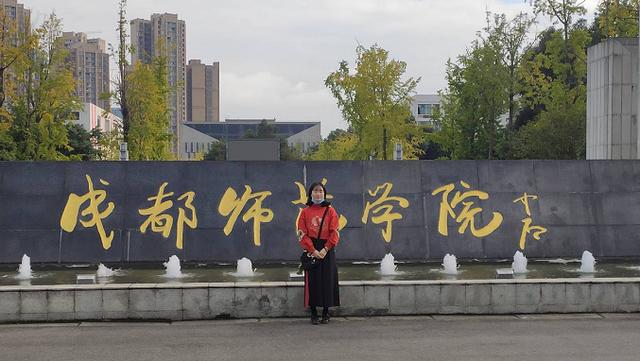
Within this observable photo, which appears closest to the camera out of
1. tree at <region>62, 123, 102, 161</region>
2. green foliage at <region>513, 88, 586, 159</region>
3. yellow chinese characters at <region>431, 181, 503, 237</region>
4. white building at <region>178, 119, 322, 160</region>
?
yellow chinese characters at <region>431, 181, 503, 237</region>

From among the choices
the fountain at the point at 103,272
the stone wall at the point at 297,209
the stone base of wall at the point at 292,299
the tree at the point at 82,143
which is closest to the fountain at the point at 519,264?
the stone wall at the point at 297,209

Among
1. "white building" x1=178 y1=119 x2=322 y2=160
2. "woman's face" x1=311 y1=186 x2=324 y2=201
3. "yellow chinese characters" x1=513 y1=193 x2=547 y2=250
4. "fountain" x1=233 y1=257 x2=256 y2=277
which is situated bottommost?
"fountain" x1=233 y1=257 x2=256 y2=277

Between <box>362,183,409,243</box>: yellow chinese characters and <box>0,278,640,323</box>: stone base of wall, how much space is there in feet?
8.58

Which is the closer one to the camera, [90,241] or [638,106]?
[90,241]

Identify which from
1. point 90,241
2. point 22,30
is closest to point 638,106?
point 90,241

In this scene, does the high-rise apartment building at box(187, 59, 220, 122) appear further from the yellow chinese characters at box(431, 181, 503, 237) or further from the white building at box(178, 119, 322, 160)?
the yellow chinese characters at box(431, 181, 503, 237)

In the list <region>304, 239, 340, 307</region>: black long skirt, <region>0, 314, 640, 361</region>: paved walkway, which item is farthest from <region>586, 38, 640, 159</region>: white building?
<region>304, 239, 340, 307</region>: black long skirt

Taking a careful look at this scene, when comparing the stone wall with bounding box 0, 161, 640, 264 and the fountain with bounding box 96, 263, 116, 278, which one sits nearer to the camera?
the fountain with bounding box 96, 263, 116, 278

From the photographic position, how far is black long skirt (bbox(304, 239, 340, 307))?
7.91 metres

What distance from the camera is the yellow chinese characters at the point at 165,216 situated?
10.8 metres

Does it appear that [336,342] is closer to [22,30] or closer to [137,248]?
[137,248]

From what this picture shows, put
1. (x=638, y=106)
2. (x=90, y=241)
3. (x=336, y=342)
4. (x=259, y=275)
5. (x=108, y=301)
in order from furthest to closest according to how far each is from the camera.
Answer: (x=638, y=106)
(x=90, y=241)
(x=259, y=275)
(x=108, y=301)
(x=336, y=342)

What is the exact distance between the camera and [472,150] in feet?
104

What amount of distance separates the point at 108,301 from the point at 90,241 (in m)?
2.80
